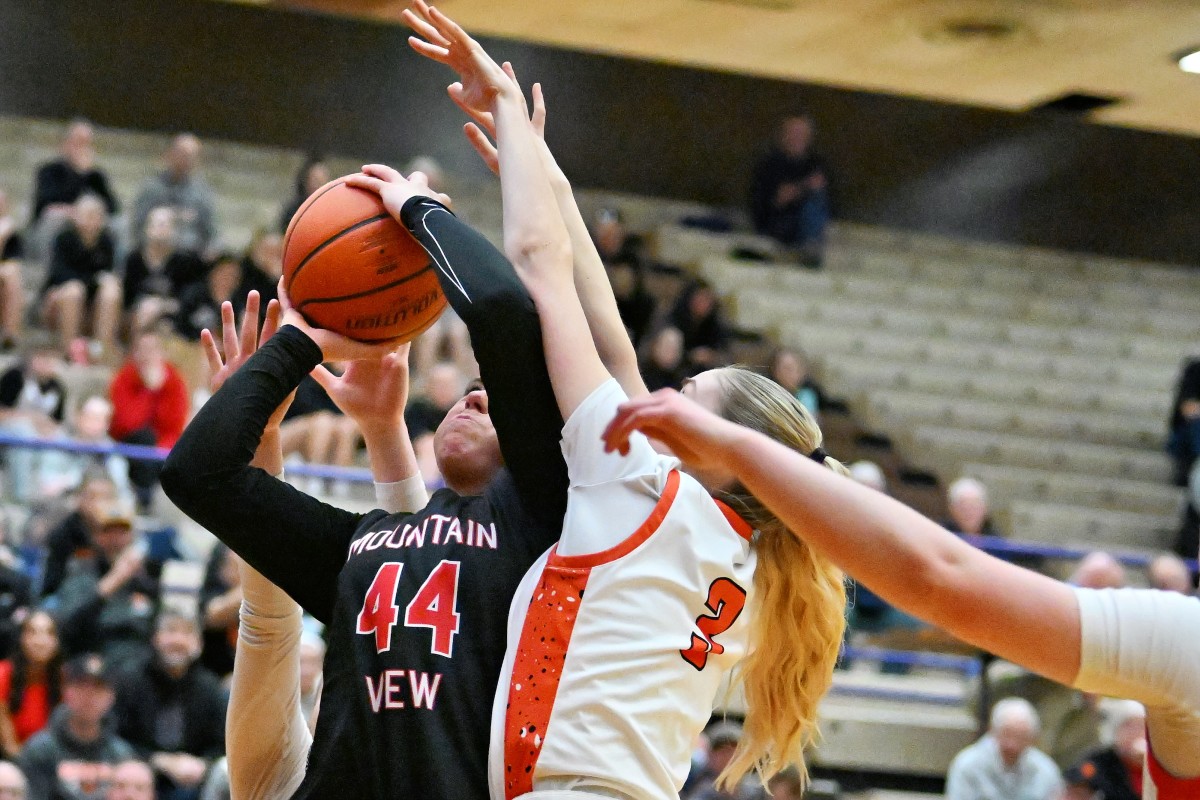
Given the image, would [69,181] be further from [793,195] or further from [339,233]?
[339,233]

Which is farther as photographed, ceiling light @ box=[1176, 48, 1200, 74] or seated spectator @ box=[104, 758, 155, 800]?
ceiling light @ box=[1176, 48, 1200, 74]

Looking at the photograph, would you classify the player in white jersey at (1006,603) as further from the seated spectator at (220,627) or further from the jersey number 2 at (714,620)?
the seated spectator at (220,627)

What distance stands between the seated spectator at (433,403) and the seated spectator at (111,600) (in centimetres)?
176

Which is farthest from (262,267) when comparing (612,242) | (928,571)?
(928,571)

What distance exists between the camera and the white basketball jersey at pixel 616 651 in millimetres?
2447

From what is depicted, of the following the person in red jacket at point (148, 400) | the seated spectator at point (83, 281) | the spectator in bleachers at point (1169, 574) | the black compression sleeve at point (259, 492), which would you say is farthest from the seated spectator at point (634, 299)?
the black compression sleeve at point (259, 492)

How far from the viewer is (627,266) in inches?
457

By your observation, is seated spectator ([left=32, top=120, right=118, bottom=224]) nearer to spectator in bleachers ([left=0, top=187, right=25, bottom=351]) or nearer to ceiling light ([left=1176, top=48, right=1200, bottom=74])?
spectator in bleachers ([left=0, top=187, right=25, bottom=351])

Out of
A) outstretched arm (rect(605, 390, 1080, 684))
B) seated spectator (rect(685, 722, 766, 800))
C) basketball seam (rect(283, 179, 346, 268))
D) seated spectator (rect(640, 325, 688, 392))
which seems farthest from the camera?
seated spectator (rect(640, 325, 688, 392))

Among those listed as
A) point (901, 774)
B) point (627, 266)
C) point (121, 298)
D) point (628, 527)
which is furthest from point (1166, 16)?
point (628, 527)

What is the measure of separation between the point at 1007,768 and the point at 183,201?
20.1ft

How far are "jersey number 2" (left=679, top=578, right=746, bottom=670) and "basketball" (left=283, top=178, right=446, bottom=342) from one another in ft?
2.53

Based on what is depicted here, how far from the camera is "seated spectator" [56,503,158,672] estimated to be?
7.13 m

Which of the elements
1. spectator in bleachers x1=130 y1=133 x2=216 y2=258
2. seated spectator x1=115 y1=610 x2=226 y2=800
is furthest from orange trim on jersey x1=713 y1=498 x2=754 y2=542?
spectator in bleachers x1=130 y1=133 x2=216 y2=258
